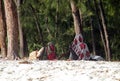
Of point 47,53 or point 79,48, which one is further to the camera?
point 47,53

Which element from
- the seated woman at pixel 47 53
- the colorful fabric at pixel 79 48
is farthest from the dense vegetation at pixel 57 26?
the colorful fabric at pixel 79 48

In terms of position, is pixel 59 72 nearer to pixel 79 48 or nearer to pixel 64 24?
pixel 79 48

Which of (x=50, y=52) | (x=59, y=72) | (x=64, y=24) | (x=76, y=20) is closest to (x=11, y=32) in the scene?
(x=50, y=52)

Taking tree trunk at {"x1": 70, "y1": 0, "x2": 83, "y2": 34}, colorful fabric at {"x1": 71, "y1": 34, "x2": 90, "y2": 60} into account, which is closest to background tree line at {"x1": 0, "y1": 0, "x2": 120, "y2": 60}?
tree trunk at {"x1": 70, "y1": 0, "x2": 83, "y2": 34}

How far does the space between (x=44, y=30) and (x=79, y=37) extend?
33274mm

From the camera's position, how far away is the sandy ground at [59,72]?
11.7 metres

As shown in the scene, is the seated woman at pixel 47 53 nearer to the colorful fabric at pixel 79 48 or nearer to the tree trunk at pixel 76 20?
the colorful fabric at pixel 79 48

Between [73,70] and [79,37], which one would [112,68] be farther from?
[79,37]

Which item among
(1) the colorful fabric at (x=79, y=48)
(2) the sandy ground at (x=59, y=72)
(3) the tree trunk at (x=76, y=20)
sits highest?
(3) the tree trunk at (x=76, y=20)

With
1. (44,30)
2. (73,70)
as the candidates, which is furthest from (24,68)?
(44,30)

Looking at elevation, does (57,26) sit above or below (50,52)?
above

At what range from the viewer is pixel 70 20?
152 feet

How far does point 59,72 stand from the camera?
1259 centimetres

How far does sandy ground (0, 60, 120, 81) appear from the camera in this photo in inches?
463
